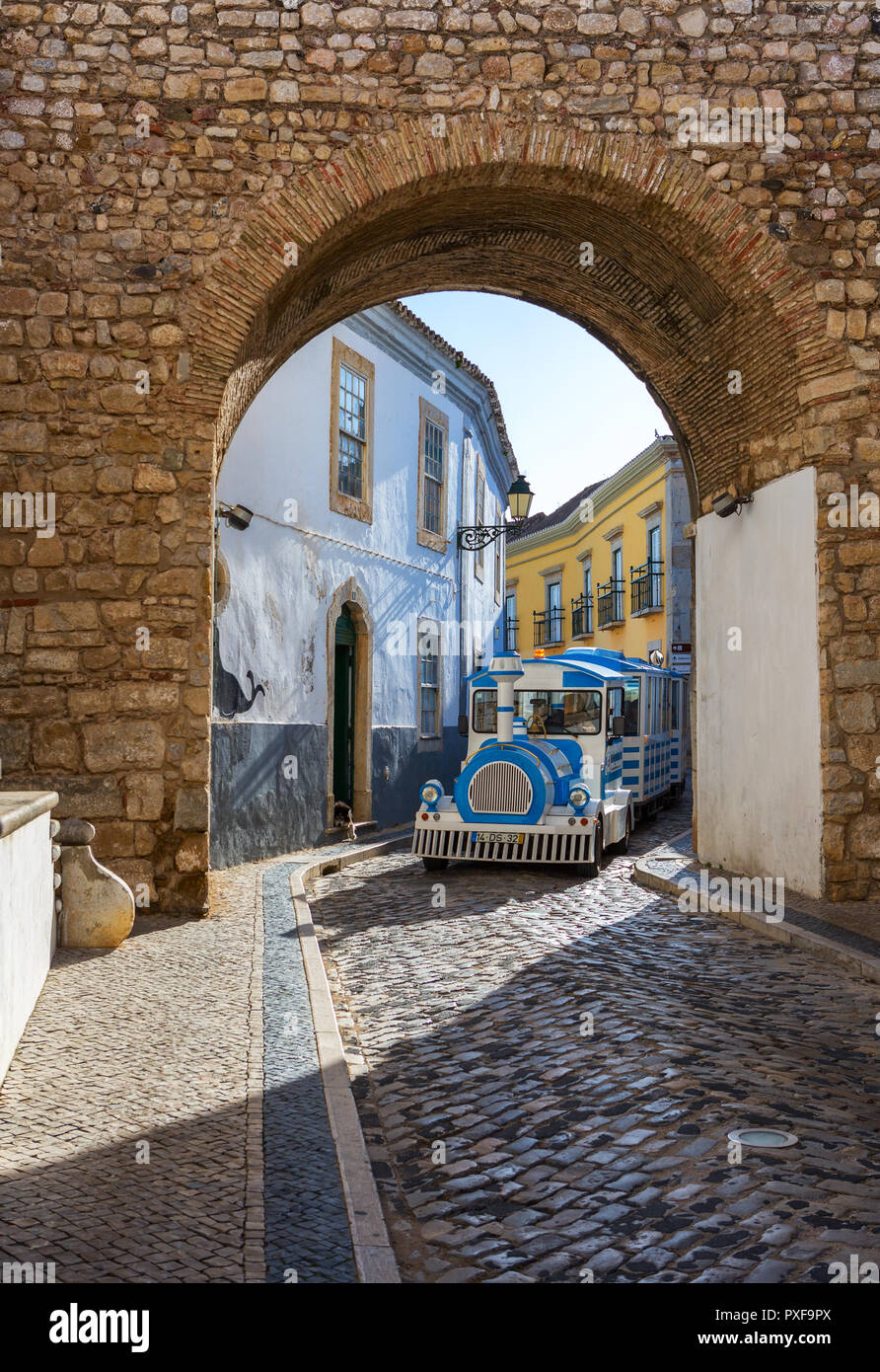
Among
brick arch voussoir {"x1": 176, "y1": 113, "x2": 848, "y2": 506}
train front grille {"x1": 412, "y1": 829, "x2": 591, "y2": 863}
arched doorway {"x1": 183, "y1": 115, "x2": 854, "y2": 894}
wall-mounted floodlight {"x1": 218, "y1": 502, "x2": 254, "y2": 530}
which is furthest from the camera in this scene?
wall-mounted floodlight {"x1": 218, "y1": 502, "x2": 254, "y2": 530}

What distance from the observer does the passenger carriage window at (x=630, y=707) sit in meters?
12.7

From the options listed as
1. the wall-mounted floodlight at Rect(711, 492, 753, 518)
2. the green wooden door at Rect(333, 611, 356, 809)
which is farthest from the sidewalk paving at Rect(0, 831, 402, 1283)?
the green wooden door at Rect(333, 611, 356, 809)

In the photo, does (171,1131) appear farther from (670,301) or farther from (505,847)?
(670,301)

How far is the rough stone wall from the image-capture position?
7348mm

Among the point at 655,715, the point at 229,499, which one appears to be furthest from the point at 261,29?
the point at 655,715

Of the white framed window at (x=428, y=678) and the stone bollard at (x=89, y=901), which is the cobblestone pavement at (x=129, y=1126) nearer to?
the stone bollard at (x=89, y=901)

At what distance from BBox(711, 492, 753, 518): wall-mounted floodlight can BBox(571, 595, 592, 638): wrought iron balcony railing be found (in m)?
19.3

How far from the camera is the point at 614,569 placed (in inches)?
1067

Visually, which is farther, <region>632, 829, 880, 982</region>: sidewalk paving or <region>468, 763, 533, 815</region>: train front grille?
<region>468, 763, 533, 815</region>: train front grille

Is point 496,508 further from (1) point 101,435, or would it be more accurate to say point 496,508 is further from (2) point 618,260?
(1) point 101,435

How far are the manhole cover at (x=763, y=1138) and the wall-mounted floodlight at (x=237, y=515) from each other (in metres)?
7.92

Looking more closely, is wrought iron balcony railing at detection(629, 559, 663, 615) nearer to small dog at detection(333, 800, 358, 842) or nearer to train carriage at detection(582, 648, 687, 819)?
train carriage at detection(582, 648, 687, 819)

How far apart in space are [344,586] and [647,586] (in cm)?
1170
